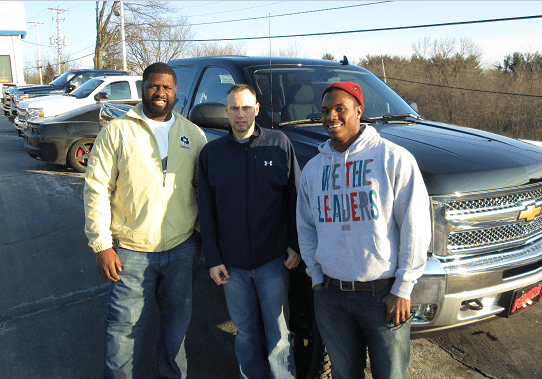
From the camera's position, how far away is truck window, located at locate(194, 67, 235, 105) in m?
3.94

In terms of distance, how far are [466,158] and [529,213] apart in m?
0.49

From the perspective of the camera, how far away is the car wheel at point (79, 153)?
9398mm

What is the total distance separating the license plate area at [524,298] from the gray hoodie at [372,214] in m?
0.95

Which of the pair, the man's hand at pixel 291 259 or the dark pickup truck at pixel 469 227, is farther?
the man's hand at pixel 291 259

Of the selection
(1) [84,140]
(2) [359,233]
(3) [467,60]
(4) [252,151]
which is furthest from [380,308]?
(3) [467,60]

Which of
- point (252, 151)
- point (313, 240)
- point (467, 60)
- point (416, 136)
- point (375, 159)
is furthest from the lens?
point (467, 60)

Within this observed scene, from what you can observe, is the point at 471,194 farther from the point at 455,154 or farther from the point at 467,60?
the point at 467,60

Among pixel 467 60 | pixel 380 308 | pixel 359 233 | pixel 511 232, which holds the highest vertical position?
pixel 467 60

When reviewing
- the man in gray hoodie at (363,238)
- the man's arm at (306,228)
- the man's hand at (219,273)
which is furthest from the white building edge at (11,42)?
the man in gray hoodie at (363,238)

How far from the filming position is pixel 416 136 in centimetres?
292

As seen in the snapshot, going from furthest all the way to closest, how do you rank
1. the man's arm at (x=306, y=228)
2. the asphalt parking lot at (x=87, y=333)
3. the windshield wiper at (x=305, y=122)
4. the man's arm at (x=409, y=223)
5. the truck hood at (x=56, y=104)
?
1. the truck hood at (x=56, y=104)
2. the windshield wiper at (x=305, y=122)
3. the asphalt parking lot at (x=87, y=333)
4. the man's arm at (x=306, y=228)
5. the man's arm at (x=409, y=223)

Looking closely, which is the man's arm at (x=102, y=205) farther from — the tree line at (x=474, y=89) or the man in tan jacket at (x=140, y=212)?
the tree line at (x=474, y=89)

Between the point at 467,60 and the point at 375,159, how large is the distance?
34454 millimetres

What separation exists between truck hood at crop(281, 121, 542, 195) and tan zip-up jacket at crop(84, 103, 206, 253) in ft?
3.54
